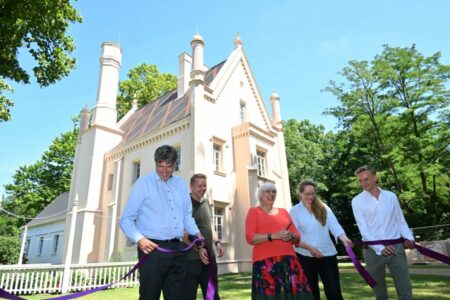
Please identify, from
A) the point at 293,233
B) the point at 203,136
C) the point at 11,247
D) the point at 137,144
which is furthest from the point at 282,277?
the point at 11,247

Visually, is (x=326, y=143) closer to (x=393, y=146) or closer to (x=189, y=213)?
(x=393, y=146)

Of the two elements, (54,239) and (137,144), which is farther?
(54,239)

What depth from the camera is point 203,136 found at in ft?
53.6

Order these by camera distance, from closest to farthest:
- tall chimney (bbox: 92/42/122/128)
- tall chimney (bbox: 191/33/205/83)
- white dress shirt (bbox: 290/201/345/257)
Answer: white dress shirt (bbox: 290/201/345/257), tall chimney (bbox: 191/33/205/83), tall chimney (bbox: 92/42/122/128)

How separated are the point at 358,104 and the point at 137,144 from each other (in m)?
17.3

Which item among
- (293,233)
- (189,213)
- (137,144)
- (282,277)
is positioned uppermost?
(137,144)

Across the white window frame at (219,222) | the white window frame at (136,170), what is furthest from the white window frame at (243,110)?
the white window frame at (136,170)

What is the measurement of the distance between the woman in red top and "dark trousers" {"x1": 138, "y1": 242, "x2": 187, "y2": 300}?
1.11m

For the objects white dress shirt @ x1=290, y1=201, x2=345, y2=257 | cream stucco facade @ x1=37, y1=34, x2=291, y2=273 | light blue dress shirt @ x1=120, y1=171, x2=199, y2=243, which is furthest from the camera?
cream stucco facade @ x1=37, y1=34, x2=291, y2=273

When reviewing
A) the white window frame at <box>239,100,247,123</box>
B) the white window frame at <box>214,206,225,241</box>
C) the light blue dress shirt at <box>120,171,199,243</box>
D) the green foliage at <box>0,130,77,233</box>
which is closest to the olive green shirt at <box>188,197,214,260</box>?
the light blue dress shirt at <box>120,171,199,243</box>

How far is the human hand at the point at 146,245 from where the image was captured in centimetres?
276

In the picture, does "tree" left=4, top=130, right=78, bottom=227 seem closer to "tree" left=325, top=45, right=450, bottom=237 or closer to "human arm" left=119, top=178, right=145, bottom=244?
"tree" left=325, top=45, right=450, bottom=237

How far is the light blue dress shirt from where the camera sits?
119 inches

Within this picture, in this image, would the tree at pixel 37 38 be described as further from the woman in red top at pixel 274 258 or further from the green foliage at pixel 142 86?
the green foliage at pixel 142 86
